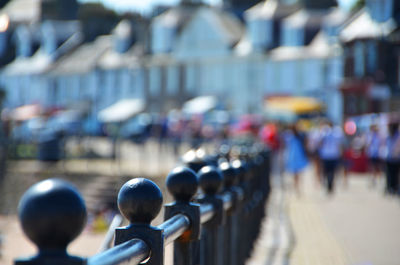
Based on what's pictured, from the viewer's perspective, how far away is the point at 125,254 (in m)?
1.75

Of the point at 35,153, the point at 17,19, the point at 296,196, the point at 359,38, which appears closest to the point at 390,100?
the point at 359,38

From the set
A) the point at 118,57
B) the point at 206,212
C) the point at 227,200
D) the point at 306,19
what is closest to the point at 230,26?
the point at 306,19

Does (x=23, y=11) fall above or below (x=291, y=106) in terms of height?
above

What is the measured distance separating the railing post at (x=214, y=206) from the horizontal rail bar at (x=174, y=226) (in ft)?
2.33

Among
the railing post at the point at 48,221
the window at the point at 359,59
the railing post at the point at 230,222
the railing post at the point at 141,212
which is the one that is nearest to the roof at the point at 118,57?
the window at the point at 359,59

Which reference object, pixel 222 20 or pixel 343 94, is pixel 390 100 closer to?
pixel 343 94

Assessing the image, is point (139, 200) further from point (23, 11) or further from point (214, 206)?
point (23, 11)

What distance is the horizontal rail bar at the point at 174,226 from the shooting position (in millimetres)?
2312

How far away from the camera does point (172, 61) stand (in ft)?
173

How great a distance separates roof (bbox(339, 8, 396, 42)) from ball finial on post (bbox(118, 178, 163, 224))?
34.8 meters

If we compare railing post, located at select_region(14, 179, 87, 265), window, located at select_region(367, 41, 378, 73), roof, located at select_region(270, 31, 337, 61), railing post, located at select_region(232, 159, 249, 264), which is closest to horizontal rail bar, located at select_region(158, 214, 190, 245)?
railing post, located at select_region(14, 179, 87, 265)

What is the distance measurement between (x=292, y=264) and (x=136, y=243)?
497 cm

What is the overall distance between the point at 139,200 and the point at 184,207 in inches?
29.9

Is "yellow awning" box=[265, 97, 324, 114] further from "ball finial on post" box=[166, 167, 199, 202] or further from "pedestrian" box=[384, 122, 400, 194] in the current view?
"ball finial on post" box=[166, 167, 199, 202]
